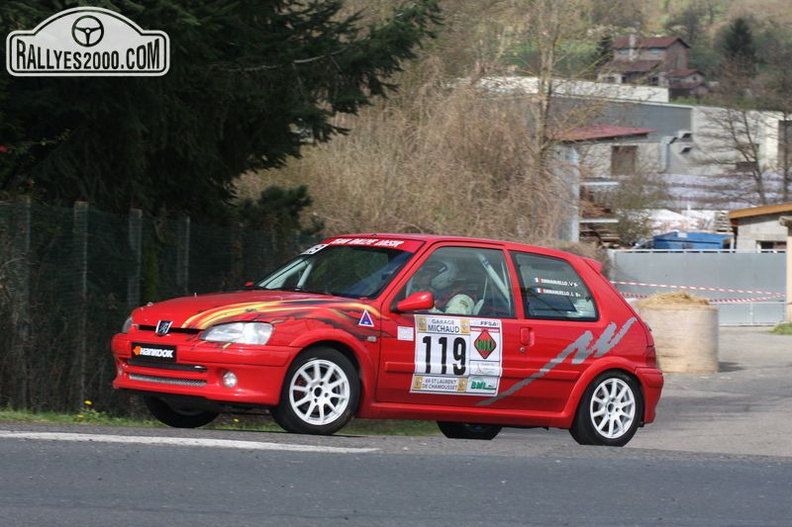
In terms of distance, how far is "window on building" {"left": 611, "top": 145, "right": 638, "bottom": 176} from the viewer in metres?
68.9

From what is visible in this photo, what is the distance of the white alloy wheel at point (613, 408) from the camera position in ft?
35.1

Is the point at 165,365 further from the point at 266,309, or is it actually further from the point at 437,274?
the point at 437,274

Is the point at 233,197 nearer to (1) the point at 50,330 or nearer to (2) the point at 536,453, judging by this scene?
(1) the point at 50,330

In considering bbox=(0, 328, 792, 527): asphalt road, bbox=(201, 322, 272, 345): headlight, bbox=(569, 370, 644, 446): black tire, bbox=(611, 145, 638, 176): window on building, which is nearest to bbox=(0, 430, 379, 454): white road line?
bbox=(0, 328, 792, 527): asphalt road

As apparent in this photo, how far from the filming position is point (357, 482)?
281 inches

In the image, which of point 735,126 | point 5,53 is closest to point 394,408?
point 5,53

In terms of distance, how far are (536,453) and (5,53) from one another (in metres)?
6.06

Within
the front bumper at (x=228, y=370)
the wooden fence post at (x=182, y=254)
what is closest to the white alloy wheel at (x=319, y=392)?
the front bumper at (x=228, y=370)

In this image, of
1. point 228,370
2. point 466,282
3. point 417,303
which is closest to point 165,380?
point 228,370

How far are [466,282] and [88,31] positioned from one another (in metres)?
4.16

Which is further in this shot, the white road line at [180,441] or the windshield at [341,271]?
the windshield at [341,271]

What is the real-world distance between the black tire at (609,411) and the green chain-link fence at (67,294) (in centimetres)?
455

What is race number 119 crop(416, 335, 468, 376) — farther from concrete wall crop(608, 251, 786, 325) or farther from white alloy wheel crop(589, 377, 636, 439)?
concrete wall crop(608, 251, 786, 325)

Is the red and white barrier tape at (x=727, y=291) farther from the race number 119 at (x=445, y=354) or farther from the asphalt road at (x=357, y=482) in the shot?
the asphalt road at (x=357, y=482)
